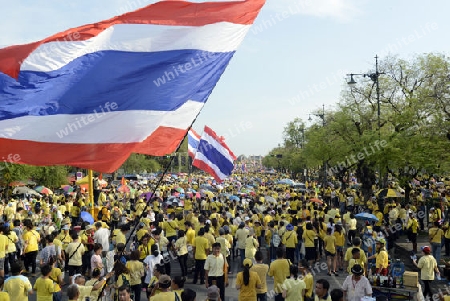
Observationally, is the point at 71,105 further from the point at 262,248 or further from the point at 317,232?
the point at 262,248

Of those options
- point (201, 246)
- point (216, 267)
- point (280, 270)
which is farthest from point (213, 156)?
point (280, 270)

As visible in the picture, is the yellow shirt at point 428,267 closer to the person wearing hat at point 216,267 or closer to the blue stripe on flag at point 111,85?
the person wearing hat at point 216,267

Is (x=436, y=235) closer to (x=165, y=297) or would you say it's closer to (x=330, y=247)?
(x=330, y=247)

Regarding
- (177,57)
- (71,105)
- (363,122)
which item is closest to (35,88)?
(71,105)

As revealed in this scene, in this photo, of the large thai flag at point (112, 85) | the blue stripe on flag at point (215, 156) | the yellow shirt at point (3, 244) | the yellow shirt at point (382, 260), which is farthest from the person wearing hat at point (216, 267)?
the blue stripe on flag at point (215, 156)

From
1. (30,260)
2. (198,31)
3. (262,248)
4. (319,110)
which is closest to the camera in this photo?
(198,31)

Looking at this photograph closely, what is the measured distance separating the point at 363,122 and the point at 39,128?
2670 centimetres

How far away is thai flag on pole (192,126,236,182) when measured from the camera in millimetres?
17047

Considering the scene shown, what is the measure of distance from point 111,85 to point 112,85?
0.01 m

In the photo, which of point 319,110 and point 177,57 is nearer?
point 177,57

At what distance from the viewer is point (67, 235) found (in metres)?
11.3

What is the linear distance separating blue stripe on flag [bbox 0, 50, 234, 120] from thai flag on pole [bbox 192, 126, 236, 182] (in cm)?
1068

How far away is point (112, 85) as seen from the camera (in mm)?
5832

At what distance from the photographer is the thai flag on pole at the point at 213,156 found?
17047 mm
